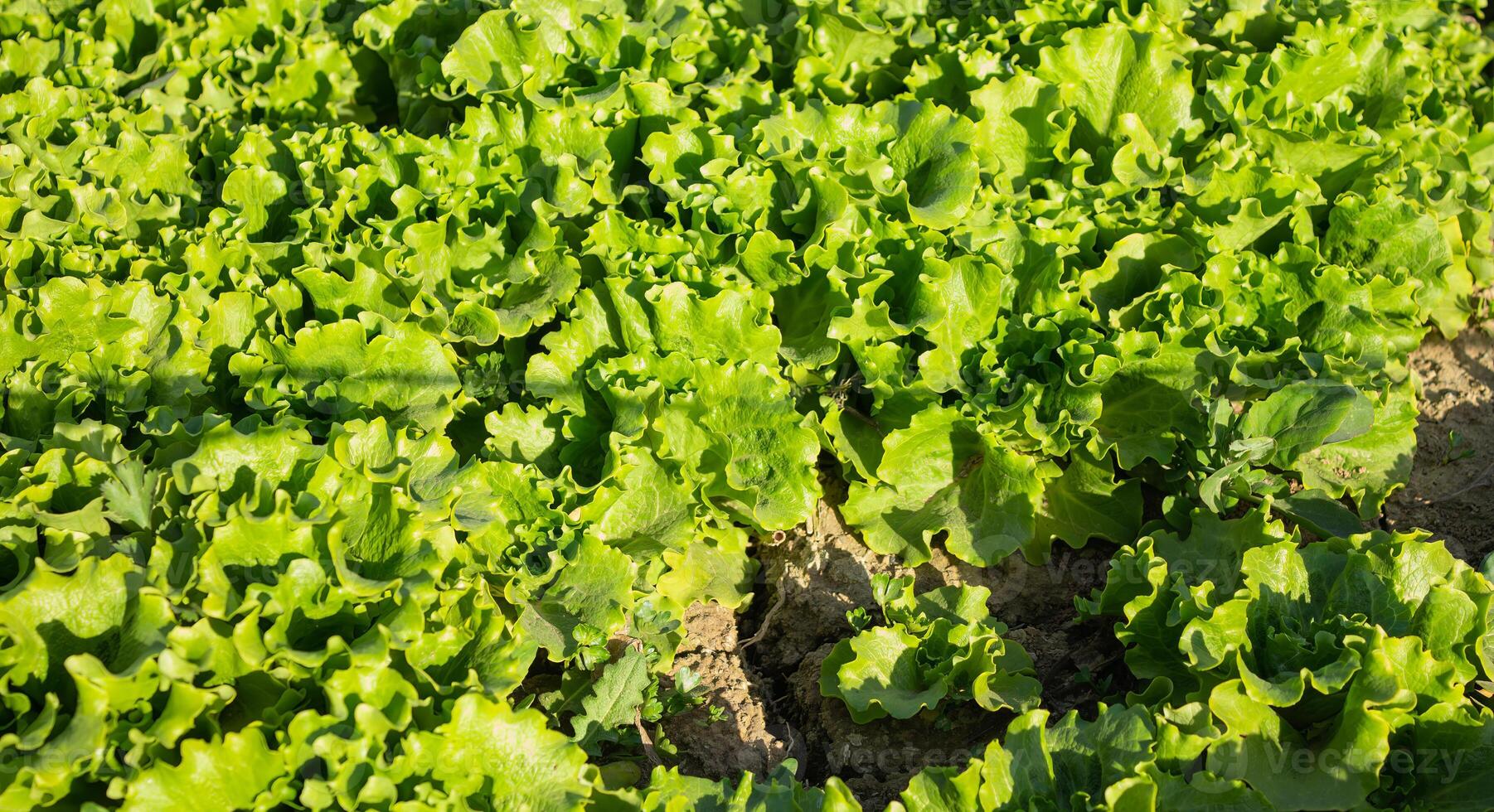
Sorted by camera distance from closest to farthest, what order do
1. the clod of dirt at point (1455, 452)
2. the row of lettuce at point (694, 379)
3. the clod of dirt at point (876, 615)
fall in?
the row of lettuce at point (694, 379)
the clod of dirt at point (876, 615)
the clod of dirt at point (1455, 452)

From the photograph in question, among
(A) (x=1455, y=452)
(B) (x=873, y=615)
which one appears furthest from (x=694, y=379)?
(A) (x=1455, y=452)

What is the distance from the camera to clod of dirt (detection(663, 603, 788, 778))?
3785 millimetres

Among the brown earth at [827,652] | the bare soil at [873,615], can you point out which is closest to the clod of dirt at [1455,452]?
the bare soil at [873,615]

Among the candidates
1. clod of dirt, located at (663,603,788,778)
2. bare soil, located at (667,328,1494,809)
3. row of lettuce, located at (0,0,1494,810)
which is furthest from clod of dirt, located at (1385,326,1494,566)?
clod of dirt, located at (663,603,788,778)

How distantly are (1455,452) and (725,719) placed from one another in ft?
9.51

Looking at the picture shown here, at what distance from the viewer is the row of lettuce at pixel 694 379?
3.11 m

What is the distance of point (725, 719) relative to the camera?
12.7ft

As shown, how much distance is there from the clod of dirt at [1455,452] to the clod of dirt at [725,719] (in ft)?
7.57

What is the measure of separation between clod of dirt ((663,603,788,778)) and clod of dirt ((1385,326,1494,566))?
2308 millimetres

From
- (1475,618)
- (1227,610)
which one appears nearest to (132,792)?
(1227,610)

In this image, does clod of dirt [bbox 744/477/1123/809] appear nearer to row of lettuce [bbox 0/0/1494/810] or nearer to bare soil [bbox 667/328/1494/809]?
bare soil [bbox 667/328/1494/809]

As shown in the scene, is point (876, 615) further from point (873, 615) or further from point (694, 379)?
point (694, 379)

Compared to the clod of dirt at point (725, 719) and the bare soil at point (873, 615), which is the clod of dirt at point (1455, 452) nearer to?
the bare soil at point (873, 615)

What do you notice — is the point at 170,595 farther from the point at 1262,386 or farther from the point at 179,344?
the point at 1262,386
